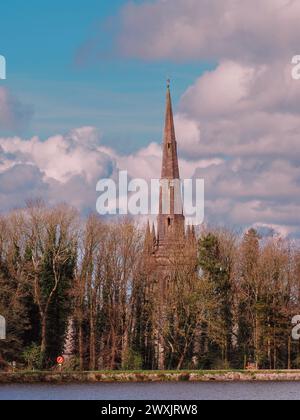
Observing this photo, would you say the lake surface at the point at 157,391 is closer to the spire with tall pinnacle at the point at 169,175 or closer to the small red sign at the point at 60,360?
the small red sign at the point at 60,360

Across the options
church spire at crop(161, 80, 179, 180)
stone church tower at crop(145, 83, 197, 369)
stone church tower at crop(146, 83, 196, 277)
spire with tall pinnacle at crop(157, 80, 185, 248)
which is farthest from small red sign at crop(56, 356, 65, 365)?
church spire at crop(161, 80, 179, 180)

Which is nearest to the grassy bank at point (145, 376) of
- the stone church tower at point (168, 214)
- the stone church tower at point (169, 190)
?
the stone church tower at point (168, 214)

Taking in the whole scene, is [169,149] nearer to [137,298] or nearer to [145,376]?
[137,298]

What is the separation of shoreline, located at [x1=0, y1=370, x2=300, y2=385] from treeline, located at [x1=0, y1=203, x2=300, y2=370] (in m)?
4.35

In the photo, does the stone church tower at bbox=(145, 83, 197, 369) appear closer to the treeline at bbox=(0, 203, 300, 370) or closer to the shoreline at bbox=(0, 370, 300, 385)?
the treeline at bbox=(0, 203, 300, 370)

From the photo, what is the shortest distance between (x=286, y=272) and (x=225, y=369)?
31.3 ft

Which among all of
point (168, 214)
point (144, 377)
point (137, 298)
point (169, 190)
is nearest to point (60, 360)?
point (144, 377)

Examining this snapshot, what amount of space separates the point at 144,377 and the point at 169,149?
151 ft

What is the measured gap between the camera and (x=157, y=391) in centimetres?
6694

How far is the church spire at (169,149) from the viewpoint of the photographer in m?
121

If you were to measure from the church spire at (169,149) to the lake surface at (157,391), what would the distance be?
47.8 m
